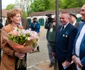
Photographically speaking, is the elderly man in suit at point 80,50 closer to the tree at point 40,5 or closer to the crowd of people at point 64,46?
the crowd of people at point 64,46

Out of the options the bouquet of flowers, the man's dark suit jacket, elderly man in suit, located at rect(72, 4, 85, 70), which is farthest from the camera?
the man's dark suit jacket

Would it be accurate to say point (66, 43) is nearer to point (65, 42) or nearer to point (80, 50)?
point (65, 42)

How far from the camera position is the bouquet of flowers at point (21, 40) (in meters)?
2.43

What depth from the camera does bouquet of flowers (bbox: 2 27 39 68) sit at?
7.99 feet

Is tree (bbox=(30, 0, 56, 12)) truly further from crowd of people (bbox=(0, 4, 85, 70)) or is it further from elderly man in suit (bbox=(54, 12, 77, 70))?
elderly man in suit (bbox=(54, 12, 77, 70))

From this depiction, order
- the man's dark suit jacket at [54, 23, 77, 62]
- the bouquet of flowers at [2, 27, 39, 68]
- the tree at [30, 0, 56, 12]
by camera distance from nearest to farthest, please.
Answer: the bouquet of flowers at [2, 27, 39, 68] → the man's dark suit jacket at [54, 23, 77, 62] → the tree at [30, 0, 56, 12]

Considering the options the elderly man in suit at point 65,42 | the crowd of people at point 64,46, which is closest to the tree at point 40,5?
the crowd of people at point 64,46

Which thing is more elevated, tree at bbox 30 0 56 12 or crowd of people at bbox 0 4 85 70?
tree at bbox 30 0 56 12

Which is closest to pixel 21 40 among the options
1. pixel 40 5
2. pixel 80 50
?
pixel 80 50

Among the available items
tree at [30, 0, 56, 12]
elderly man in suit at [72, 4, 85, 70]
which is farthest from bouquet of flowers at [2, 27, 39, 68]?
tree at [30, 0, 56, 12]

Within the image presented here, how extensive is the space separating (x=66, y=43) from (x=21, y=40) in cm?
77

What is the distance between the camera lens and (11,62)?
2.65 metres

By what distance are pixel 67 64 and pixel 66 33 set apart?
41cm

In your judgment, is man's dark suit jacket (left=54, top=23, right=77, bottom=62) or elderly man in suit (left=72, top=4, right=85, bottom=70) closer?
elderly man in suit (left=72, top=4, right=85, bottom=70)
